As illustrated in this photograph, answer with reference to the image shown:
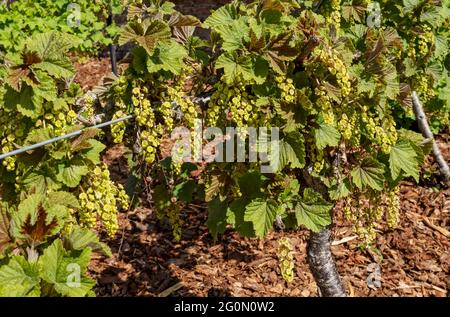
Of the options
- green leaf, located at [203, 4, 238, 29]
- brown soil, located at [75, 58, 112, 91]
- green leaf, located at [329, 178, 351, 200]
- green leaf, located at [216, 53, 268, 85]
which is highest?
brown soil, located at [75, 58, 112, 91]

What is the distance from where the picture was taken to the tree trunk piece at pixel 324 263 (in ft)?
9.91

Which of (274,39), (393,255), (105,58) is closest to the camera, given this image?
(274,39)

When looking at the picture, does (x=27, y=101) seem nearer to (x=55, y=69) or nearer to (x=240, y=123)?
(x=55, y=69)

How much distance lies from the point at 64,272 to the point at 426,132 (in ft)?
11.8

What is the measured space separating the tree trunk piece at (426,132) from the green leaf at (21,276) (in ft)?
11.5

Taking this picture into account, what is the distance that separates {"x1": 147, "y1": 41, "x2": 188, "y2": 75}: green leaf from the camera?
213 cm

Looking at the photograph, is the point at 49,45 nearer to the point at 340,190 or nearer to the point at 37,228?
the point at 37,228

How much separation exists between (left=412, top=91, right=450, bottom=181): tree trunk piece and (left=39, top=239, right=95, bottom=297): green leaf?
134 inches

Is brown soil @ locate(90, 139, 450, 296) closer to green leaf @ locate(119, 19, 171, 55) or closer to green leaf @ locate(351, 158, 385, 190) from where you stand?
green leaf @ locate(351, 158, 385, 190)

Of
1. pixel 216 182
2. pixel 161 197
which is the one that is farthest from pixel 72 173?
pixel 161 197

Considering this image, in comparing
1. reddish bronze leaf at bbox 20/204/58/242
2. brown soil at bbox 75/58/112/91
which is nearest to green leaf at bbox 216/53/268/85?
reddish bronze leaf at bbox 20/204/58/242

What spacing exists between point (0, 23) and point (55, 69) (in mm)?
3795
